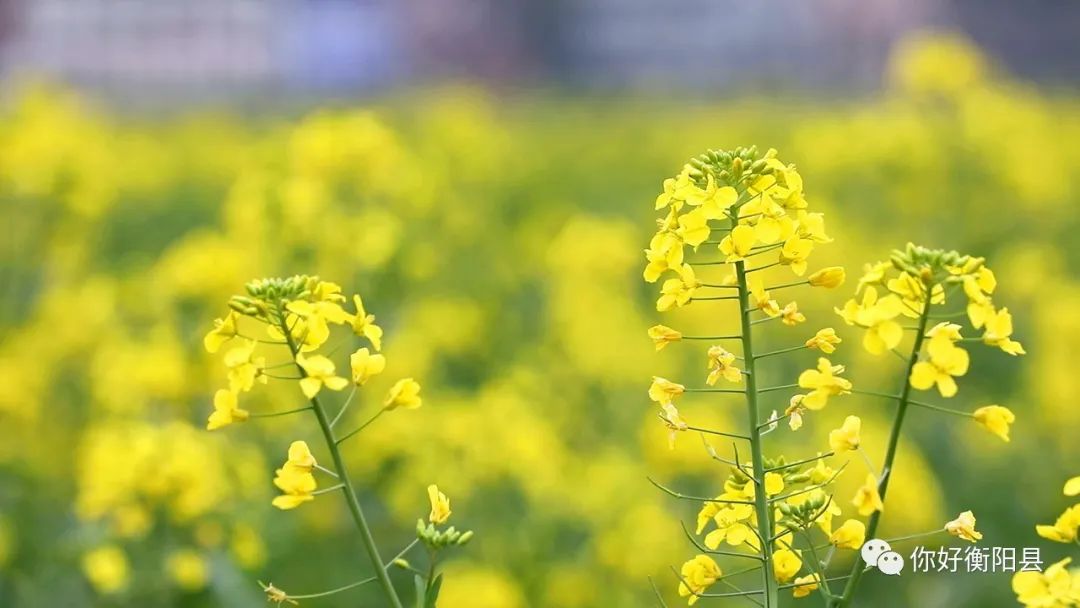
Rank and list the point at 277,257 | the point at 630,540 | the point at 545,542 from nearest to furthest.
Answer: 1. the point at 630,540
2. the point at 545,542
3. the point at 277,257

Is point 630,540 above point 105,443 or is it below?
below

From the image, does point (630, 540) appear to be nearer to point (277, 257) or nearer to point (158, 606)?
point (158, 606)

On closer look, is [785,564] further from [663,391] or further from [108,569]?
[108,569]

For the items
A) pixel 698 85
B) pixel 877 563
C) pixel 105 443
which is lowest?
pixel 698 85

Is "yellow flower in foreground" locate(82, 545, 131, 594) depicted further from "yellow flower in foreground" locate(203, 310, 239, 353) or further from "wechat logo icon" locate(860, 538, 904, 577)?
"wechat logo icon" locate(860, 538, 904, 577)

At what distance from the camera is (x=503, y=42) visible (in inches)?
1141

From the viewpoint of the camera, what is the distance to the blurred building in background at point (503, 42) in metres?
23.3

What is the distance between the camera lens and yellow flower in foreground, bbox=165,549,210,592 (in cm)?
307

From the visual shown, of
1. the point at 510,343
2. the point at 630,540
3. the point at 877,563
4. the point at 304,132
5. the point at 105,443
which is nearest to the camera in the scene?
the point at 877,563

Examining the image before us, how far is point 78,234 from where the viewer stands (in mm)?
5238

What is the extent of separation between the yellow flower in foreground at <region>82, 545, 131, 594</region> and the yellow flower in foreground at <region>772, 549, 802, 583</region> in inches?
67.3

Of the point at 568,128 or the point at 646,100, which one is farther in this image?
the point at 646,100

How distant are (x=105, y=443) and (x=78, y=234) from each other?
221 centimetres

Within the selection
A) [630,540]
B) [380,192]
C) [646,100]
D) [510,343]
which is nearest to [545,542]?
[630,540]
